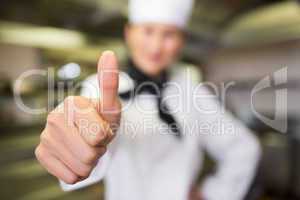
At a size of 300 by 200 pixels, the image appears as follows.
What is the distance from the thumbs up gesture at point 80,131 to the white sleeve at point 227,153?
0.25 metres

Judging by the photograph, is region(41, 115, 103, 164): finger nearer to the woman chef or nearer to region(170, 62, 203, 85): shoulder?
the woman chef

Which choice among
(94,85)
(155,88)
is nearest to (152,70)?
(155,88)

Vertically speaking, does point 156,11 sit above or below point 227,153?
above

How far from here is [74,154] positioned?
0.74ft

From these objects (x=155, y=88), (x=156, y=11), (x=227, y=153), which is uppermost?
(x=156, y=11)

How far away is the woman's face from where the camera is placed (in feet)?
1.36

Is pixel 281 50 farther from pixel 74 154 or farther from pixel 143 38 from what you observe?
pixel 74 154

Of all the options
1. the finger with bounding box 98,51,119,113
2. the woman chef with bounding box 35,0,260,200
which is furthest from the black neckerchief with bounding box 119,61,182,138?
the finger with bounding box 98,51,119,113

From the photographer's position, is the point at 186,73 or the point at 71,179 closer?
the point at 71,179

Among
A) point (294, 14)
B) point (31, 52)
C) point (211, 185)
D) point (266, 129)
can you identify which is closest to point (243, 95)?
point (266, 129)

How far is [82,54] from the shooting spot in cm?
40

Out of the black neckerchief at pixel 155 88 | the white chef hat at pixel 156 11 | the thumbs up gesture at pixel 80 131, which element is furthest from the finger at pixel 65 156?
the white chef hat at pixel 156 11

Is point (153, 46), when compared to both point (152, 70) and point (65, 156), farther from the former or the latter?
point (65, 156)

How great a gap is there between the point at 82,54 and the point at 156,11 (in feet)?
0.46
